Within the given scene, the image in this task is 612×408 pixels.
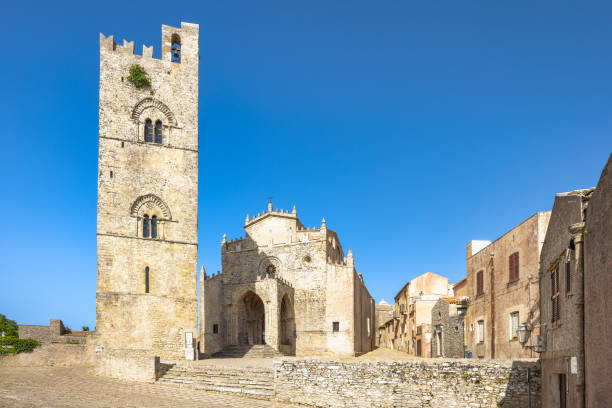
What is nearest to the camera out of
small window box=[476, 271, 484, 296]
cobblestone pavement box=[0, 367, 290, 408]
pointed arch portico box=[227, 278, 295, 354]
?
cobblestone pavement box=[0, 367, 290, 408]

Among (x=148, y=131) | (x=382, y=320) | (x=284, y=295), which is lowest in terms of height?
(x=382, y=320)

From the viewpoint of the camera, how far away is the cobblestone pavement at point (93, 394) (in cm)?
1695

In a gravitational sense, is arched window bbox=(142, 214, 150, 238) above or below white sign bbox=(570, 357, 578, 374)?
above

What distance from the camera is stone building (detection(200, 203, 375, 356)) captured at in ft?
128

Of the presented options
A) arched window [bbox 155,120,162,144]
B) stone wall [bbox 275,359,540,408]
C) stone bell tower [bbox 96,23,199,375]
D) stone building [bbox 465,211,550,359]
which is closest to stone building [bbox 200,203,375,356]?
stone bell tower [bbox 96,23,199,375]

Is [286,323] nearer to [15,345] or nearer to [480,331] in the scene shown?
[480,331]

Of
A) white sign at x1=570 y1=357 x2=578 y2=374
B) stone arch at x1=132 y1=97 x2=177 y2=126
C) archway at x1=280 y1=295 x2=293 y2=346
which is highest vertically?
stone arch at x1=132 y1=97 x2=177 y2=126

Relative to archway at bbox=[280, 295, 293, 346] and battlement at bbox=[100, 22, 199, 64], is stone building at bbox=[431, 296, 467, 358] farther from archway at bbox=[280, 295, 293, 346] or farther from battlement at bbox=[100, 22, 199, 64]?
battlement at bbox=[100, 22, 199, 64]

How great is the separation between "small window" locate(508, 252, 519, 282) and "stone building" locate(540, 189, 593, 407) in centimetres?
635

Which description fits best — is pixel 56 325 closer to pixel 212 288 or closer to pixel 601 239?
pixel 212 288

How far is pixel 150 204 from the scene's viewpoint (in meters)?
30.8

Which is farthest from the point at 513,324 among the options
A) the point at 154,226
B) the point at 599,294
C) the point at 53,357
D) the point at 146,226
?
the point at 53,357

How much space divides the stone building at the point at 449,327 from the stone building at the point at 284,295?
28.3ft

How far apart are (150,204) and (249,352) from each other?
12678 mm
